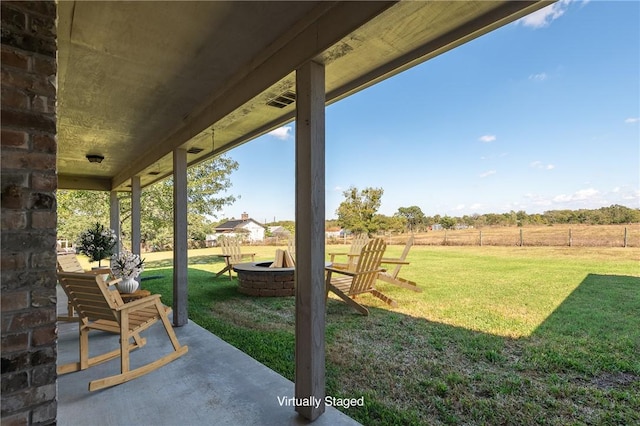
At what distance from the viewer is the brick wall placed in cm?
100

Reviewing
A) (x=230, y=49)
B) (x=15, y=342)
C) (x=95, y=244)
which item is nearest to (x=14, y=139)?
(x=15, y=342)

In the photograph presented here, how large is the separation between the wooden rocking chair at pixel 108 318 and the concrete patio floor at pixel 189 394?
6 cm

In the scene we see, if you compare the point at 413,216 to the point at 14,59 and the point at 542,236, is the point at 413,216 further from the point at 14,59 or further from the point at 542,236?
the point at 14,59

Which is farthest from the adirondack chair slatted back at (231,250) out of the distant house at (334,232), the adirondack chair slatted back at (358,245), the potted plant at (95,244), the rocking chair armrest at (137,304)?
the distant house at (334,232)

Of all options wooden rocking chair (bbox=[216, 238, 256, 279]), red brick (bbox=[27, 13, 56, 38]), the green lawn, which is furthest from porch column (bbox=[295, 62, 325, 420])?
wooden rocking chair (bbox=[216, 238, 256, 279])

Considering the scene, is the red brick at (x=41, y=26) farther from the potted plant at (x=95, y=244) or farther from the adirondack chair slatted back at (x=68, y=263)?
the potted plant at (x=95, y=244)

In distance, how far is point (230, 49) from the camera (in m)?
2.20

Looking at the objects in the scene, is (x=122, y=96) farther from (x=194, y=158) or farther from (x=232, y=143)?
(x=194, y=158)

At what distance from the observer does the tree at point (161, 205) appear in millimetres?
12773

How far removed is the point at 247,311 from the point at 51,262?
3.73 m

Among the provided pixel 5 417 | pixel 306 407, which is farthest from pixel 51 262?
pixel 306 407

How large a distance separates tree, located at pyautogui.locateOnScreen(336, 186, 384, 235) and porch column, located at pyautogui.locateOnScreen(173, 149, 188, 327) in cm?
1209

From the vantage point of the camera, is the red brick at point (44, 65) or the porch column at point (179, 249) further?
the porch column at point (179, 249)

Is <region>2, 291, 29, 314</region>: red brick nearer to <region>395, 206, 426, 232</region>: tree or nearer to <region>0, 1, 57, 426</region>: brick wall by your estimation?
<region>0, 1, 57, 426</region>: brick wall
